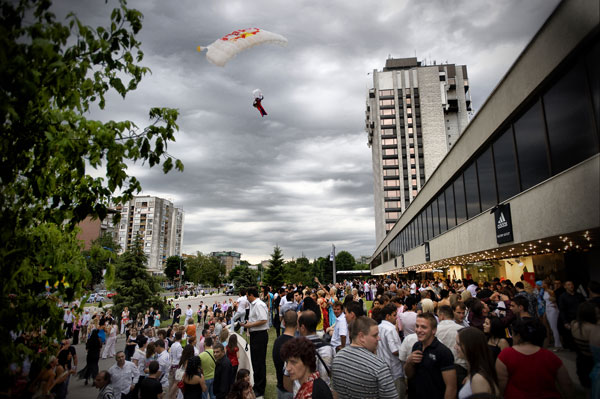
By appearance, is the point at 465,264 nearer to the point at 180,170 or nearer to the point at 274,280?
the point at 180,170

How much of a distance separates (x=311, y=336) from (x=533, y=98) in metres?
10.2

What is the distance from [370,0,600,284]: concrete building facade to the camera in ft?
25.1

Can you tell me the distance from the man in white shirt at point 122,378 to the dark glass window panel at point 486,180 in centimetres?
1353

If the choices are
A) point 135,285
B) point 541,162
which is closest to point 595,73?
point 541,162

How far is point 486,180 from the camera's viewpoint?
Answer: 14.6 metres

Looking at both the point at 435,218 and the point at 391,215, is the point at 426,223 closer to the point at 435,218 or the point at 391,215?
the point at 435,218

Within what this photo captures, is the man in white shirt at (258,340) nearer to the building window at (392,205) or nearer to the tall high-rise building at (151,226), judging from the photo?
the building window at (392,205)

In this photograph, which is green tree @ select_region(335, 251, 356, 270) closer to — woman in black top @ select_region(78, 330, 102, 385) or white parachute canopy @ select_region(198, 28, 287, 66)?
woman in black top @ select_region(78, 330, 102, 385)

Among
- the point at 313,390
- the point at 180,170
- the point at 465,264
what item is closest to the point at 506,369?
the point at 313,390

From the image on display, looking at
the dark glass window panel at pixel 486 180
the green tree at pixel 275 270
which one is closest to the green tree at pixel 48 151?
the dark glass window panel at pixel 486 180

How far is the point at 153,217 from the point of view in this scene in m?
133

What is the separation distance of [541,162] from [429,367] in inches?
354

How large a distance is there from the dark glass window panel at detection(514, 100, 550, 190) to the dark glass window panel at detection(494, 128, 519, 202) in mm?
482

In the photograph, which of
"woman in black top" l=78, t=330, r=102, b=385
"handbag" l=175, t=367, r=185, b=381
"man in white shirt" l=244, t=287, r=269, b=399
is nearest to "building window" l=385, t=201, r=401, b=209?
"woman in black top" l=78, t=330, r=102, b=385
